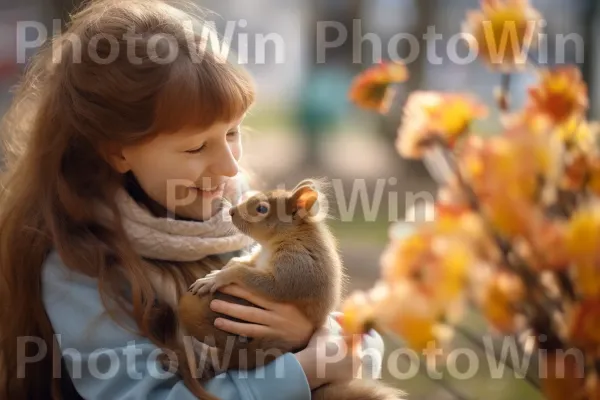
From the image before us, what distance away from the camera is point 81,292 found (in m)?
1.18

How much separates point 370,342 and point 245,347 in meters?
0.27

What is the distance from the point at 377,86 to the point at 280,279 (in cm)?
51

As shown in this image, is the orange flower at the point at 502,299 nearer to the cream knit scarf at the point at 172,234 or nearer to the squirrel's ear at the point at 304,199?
the squirrel's ear at the point at 304,199

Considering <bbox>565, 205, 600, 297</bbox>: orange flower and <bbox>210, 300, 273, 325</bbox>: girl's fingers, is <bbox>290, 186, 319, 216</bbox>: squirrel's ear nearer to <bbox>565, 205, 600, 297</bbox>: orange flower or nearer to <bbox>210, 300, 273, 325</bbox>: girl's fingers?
<bbox>210, 300, 273, 325</bbox>: girl's fingers

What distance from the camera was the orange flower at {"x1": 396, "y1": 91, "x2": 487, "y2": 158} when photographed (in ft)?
1.96

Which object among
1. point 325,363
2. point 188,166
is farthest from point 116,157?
point 325,363

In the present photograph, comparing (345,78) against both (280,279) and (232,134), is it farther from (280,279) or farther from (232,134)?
(280,279)

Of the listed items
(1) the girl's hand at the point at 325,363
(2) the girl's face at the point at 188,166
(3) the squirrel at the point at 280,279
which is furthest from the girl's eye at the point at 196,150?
(1) the girl's hand at the point at 325,363

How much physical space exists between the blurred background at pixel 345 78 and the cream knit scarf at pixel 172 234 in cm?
20

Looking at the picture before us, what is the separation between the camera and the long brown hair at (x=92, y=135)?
45.9 inches

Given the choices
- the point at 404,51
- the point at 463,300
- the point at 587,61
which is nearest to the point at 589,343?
the point at 463,300

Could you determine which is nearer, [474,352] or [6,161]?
[474,352]

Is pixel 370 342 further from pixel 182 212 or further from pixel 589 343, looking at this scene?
pixel 589 343
